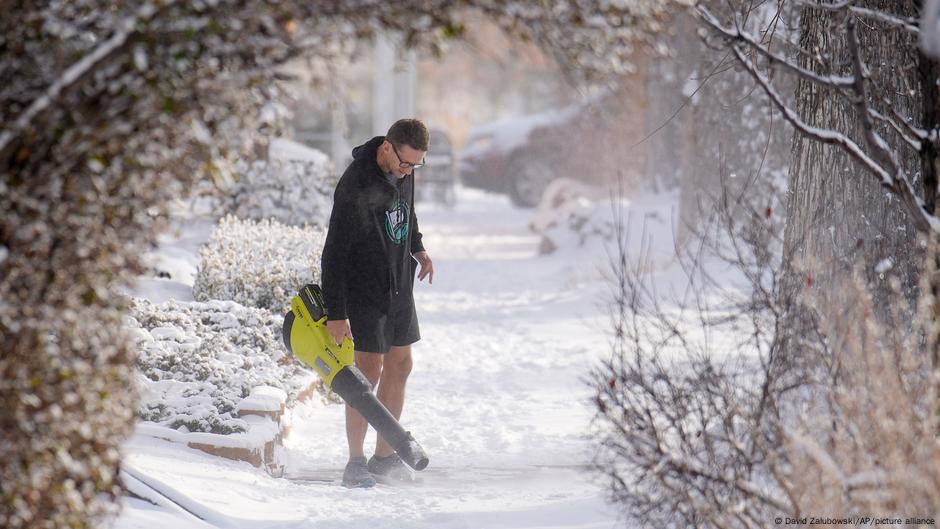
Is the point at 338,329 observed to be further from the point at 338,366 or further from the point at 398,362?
the point at 398,362

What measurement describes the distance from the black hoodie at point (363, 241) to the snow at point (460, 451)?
0.90 m

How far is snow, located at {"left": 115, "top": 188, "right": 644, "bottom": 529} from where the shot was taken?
14.7ft

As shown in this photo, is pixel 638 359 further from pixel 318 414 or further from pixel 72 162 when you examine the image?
pixel 318 414

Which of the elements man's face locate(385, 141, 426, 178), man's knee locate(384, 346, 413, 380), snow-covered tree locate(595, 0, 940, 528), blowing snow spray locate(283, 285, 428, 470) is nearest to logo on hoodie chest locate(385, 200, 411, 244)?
man's face locate(385, 141, 426, 178)

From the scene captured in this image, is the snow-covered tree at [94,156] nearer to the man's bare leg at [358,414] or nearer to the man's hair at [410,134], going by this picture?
the man's hair at [410,134]

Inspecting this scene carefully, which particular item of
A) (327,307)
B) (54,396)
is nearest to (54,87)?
(54,396)

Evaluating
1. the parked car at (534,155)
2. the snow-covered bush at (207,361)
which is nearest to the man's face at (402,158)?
the snow-covered bush at (207,361)

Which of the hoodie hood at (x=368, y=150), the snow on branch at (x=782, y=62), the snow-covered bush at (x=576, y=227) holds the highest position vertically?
the snow-covered bush at (x=576, y=227)

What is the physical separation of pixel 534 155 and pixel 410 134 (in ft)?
54.1

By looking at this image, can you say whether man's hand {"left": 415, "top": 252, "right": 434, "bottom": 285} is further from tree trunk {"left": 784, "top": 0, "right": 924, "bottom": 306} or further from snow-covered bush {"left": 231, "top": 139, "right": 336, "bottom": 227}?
snow-covered bush {"left": 231, "top": 139, "right": 336, "bottom": 227}

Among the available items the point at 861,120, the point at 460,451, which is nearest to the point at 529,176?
the point at 460,451

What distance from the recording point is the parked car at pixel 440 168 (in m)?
21.2

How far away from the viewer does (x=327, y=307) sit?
16.3 feet

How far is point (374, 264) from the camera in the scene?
199 inches
